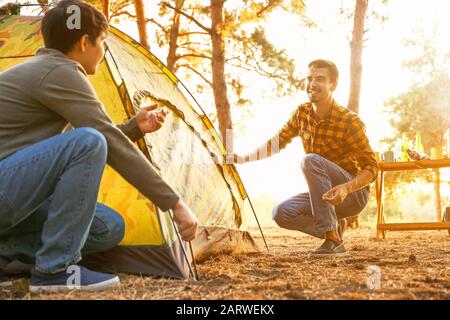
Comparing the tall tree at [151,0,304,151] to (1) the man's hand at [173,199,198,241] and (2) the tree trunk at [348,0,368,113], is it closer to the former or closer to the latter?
(2) the tree trunk at [348,0,368,113]

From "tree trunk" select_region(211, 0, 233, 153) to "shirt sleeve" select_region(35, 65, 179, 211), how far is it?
845 cm

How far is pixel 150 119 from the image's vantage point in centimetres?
299

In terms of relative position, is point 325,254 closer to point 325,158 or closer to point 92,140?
point 325,158

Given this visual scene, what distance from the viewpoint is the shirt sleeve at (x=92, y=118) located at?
2.55m

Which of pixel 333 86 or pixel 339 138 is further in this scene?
pixel 333 86

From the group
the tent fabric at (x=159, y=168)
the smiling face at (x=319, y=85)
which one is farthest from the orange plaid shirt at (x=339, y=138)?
the tent fabric at (x=159, y=168)

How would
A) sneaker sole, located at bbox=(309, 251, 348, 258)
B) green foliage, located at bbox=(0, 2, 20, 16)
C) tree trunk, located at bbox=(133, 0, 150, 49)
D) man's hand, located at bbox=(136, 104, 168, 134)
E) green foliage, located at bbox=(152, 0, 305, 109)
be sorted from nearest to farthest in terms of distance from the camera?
1. man's hand, located at bbox=(136, 104, 168, 134)
2. green foliage, located at bbox=(0, 2, 20, 16)
3. sneaker sole, located at bbox=(309, 251, 348, 258)
4. tree trunk, located at bbox=(133, 0, 150, 49)
5. green foliage, located at bbox=(152, 0, 305, 109)

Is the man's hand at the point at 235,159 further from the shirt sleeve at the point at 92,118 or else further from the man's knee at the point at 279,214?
the shirt sleeve at the point at 92,118

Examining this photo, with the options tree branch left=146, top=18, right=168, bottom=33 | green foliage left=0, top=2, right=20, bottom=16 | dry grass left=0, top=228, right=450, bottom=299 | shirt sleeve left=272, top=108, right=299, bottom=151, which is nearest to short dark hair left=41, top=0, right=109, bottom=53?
dry grass left=0, top=228, right=450, bottom=299

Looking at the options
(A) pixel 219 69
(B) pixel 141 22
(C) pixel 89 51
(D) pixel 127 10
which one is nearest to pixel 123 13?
(D) pixel 127 10

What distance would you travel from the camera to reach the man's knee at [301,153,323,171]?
4523 millimetres

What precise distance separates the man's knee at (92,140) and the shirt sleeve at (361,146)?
240 centimetres

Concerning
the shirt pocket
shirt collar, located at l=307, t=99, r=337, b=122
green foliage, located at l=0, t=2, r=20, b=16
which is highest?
green foliage, located at l=0, t=2, r=20, b=16

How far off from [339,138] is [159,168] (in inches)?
59.8
